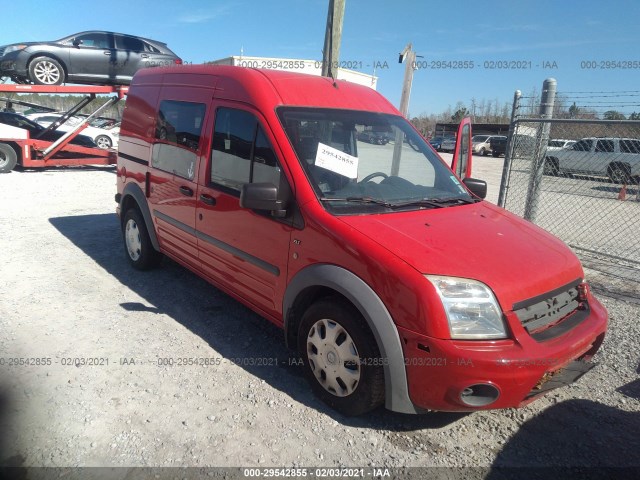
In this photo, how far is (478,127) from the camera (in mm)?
45938

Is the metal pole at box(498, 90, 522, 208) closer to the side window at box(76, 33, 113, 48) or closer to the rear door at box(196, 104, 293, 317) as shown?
the rear door at box(196, 104, 293, 317)

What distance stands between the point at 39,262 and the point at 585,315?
5.68 metres

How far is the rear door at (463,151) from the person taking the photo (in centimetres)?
478

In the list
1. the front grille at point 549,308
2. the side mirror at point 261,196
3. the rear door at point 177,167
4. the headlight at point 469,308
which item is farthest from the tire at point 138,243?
the front grille at point 549,308

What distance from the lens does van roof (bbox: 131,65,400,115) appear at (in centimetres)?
341

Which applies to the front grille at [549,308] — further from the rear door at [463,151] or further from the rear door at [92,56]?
the rear door at [92,56]

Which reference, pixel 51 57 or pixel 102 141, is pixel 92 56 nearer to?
pixel 51 57

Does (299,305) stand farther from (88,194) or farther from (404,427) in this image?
(88,194)

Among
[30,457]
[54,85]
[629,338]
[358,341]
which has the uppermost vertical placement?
[54,85]

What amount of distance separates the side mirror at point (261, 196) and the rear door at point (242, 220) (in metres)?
0.12

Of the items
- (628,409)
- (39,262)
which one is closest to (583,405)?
(628,409)

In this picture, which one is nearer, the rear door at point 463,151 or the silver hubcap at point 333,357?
the silver hubcap at point 333,357

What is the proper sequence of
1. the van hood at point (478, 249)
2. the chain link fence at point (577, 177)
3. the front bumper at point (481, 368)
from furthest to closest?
the chain link fence at point (577, 177), the van hood at point (478, 249), the front bumper at point (481, 368)

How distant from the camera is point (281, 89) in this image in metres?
3.44
